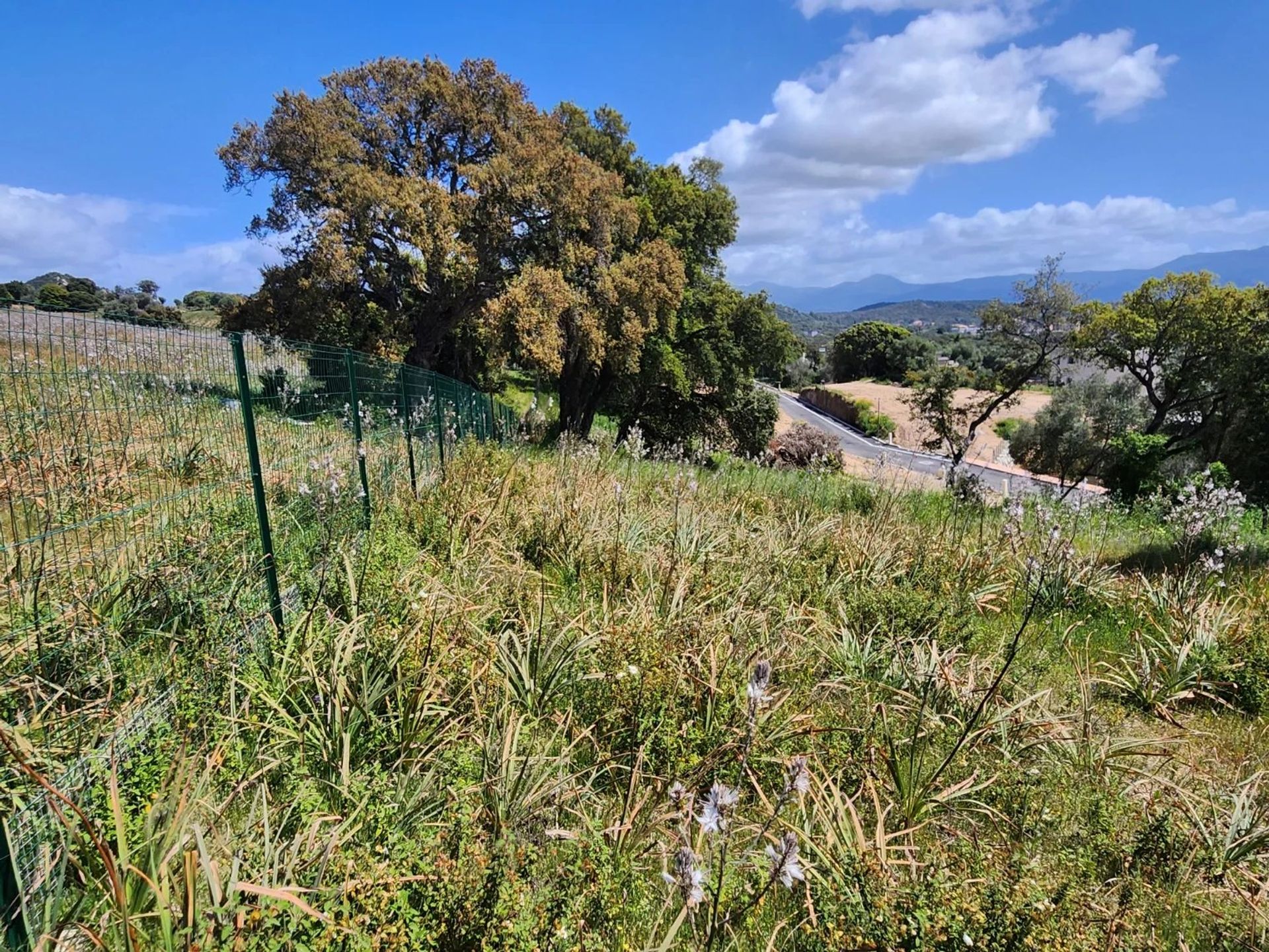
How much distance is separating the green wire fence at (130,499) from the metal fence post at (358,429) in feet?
0.07

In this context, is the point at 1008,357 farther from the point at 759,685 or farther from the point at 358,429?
the point at 759,685

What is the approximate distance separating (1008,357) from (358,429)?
74.6 feet

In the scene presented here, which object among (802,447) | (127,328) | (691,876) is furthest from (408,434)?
(802,447)

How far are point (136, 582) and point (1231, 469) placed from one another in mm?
22277

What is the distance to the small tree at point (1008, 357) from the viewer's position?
19.1 m

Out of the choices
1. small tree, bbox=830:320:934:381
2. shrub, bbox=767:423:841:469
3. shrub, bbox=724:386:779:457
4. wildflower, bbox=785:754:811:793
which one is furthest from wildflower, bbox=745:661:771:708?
small tree, bbox=830:320:934:381

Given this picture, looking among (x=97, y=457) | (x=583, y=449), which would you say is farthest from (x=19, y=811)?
(x=583, y=449)

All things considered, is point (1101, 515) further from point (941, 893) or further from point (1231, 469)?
point (1231, 469)

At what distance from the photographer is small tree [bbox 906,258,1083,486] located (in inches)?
751

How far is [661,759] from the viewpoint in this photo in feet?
8.91

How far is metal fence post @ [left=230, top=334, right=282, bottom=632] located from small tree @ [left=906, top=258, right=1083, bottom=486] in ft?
60.5

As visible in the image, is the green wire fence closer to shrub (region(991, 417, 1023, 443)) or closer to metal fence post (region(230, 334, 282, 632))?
metal fence post (region(230, 334, 282, 632))

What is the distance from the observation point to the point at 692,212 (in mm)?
19734

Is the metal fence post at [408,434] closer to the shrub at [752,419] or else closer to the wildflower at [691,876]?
the wildflower at [691,876]
